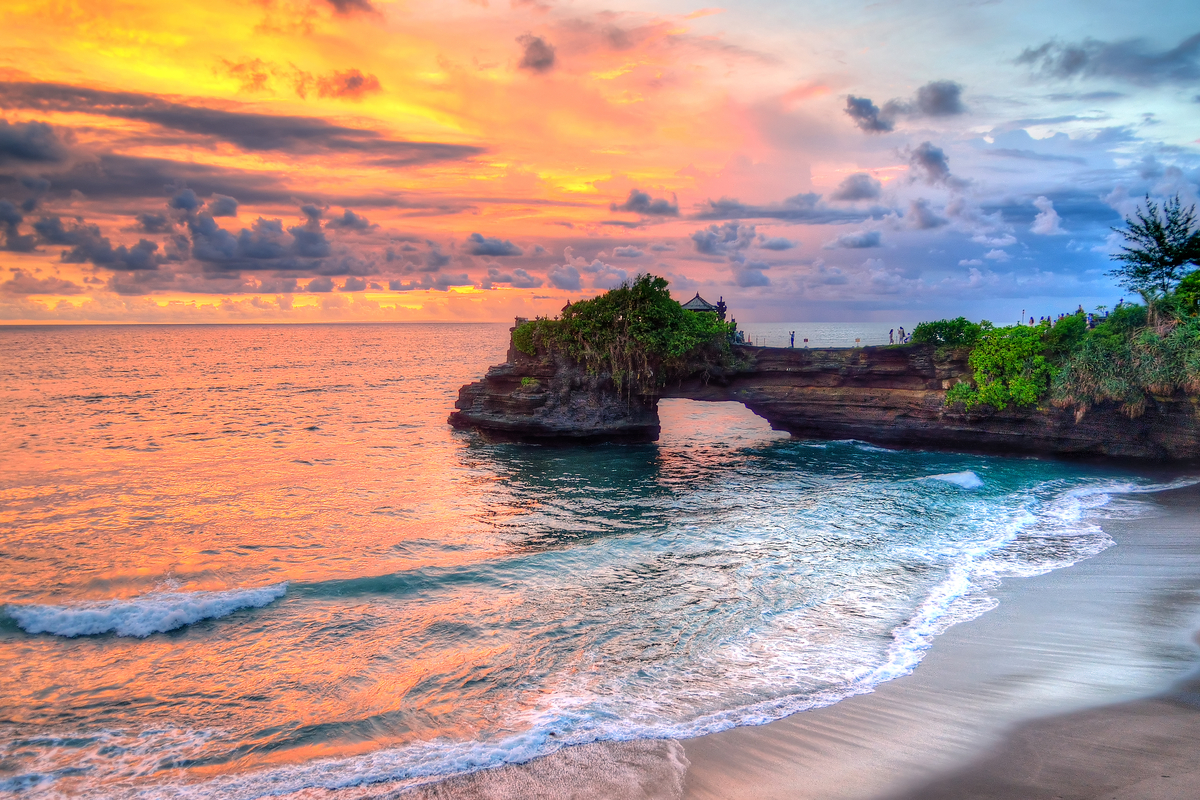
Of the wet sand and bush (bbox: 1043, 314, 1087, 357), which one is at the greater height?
bush (bbox: 1043, 314, 1087, 357)

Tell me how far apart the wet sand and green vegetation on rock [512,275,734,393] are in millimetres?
19901

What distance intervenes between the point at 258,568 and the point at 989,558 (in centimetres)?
1725

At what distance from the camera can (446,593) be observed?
522 inches

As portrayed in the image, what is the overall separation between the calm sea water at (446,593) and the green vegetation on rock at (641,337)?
451 cm

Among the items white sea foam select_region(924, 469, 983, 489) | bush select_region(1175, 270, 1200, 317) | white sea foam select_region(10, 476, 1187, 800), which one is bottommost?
white sea foam select_region(10, 476, 1187, 800)

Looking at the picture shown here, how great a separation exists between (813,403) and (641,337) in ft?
30.2

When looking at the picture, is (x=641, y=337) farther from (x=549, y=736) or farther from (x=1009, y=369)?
(x=549, y=736)

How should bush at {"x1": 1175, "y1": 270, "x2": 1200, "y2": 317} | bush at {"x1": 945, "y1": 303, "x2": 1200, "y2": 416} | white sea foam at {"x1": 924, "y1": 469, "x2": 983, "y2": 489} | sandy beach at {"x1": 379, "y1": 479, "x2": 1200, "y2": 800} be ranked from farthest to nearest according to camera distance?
1. bush at {"x1": 1175, "y1": 270, "x2": 1200, "y2": 317}
2. bush at {"x1": 945, "y1": 303, "x2": 1200, "y2": 416}
3. white sea foam at {"x1": 924, "y1": 469, "x2": 983, "y2": 489}
4. sandy beach at {"x1": 379, "y1": 479, "x2": 1200, "y2": 800}

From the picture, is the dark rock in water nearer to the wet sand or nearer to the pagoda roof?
the pagoda roof

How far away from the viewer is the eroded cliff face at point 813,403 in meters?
27.7

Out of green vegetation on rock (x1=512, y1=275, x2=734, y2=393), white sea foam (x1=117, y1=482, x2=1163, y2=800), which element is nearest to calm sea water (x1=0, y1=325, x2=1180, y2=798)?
white sea foam (x1=117, y1=482, x2=1163, y2=800)

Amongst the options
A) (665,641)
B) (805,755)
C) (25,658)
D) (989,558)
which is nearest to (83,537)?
(25,658)

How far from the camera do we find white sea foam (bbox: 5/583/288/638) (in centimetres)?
1161

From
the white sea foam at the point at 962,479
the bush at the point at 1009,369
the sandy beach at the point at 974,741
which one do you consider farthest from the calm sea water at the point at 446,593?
the bush at the point at 1009,369
